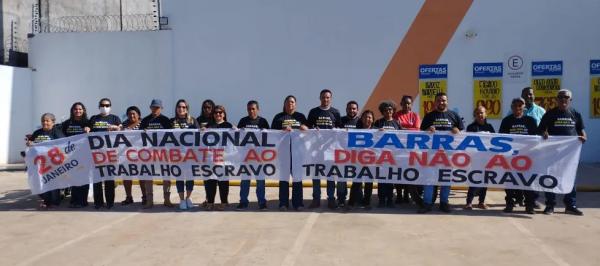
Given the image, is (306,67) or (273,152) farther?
(306,67)

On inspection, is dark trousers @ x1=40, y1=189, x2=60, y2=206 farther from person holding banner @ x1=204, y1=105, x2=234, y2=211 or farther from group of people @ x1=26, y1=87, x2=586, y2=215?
person holding banner @ x1=204, y1=105, x2=234, y2=211

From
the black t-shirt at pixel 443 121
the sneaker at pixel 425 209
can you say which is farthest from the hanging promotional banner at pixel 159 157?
the black t-shirt at pixel 443 121

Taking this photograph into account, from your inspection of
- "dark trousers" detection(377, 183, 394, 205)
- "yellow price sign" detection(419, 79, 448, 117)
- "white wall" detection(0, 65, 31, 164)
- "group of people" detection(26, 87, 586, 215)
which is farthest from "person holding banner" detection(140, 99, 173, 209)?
"white wall" detection(0, 65, 31, 164)

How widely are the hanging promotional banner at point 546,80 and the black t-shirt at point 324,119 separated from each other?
302 inches

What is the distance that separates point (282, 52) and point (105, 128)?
691cm

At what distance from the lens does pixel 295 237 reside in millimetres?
6562

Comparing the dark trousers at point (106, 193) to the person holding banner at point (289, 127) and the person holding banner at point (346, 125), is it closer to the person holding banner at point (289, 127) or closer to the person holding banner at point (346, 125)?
the person holding banner at point (289, 127)

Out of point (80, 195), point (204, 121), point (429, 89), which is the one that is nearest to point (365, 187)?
point (204, 121)

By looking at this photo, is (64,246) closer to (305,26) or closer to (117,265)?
(117,265)

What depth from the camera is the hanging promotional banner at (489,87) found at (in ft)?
45.5

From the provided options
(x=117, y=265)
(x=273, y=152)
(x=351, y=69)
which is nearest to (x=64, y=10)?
(x=351, y=69)

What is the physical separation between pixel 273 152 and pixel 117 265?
3.52m

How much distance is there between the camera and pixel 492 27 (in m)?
13.9

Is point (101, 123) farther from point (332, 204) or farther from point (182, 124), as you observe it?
point (332, 204)
